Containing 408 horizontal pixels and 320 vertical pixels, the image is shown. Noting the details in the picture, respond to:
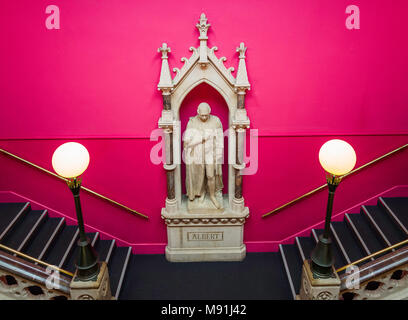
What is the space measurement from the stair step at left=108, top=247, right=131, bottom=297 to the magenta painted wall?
532 millimetres

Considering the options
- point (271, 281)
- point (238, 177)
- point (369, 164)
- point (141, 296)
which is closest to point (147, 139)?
point (238, 177)

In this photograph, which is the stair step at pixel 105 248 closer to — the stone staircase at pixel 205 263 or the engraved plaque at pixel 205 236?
the stone staircase at pixel 205 263

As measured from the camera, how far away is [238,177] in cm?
479

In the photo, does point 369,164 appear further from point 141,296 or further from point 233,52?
point 141,296

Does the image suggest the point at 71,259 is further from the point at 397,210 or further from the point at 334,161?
the point at 397,210

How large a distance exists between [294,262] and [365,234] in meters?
1.06

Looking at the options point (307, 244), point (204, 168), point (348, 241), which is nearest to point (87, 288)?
point (204, 168)

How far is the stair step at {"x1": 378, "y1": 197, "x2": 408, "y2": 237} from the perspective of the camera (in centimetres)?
455

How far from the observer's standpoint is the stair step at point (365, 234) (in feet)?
15.0

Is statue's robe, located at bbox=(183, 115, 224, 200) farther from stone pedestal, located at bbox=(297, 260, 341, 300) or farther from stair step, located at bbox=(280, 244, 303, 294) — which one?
stone pedestal, located at bbox=(297, 260, 341, 300)

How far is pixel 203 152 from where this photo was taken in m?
4.69

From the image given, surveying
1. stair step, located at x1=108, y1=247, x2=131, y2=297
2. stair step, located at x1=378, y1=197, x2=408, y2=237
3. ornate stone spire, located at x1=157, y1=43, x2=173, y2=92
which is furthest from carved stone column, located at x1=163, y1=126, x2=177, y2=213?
stair step, located at x1=378, y1=197, x2=408, y2=237

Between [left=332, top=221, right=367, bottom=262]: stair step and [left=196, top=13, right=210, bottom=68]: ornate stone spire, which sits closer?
[left=196, top=13, right=210, bottom=68]: ornate stone spire
